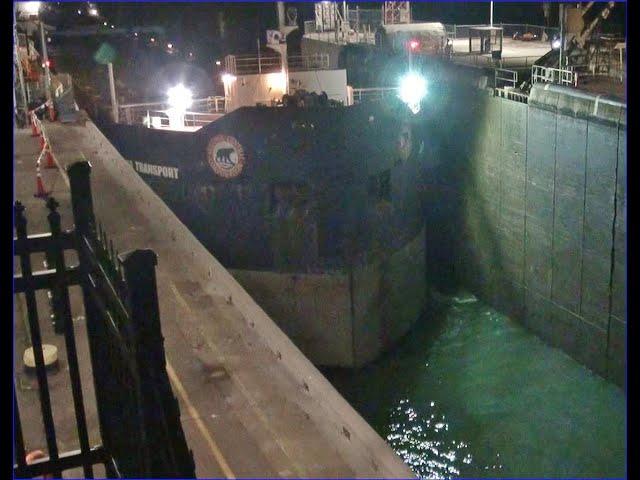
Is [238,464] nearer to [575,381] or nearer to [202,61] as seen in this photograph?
[575,381]

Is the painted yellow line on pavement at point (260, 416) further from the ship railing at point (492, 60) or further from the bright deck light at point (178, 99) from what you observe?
the ship railing at point (492, 60)

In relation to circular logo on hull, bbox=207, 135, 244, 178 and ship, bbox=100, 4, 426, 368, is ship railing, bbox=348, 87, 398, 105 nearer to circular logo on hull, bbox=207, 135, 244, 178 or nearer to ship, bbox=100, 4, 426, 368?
ship, bbox=100, 4, 426, 368

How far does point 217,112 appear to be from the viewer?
2316 cm

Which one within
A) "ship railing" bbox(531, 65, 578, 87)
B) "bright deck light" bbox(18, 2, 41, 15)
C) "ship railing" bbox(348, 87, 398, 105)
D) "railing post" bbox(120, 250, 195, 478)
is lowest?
"railing post" bbox(120, 250, 195, 478)

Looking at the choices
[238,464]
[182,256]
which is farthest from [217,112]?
[238,464]

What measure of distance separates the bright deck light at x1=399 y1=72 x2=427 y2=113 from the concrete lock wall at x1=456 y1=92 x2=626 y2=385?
2.58 m

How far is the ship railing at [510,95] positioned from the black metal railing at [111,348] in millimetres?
14656

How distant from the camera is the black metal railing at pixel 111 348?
12.7 ft

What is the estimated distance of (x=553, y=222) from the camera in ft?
57.1

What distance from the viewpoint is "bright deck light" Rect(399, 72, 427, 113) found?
73.1 feet

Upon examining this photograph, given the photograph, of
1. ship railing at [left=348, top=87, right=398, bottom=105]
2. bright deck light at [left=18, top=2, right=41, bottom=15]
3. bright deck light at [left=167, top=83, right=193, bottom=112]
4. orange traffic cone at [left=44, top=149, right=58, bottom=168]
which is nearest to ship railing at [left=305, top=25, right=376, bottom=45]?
ship railing at [left=348, top=87, right=398, bottom=105]

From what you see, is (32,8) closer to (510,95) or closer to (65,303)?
(510,95)
